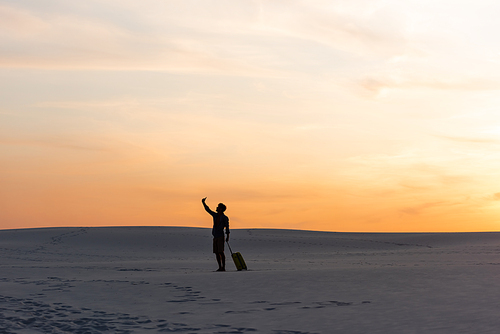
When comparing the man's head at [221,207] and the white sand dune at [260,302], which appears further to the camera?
the man's head at [221,207]

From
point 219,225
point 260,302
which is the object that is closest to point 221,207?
point 219,225

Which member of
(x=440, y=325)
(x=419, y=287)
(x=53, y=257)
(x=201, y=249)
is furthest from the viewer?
(x=201, y=249)

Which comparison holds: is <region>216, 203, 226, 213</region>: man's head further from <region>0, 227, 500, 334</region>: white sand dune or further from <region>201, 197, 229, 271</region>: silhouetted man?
<region>0, 227, 500, 334</region>: white sand dune

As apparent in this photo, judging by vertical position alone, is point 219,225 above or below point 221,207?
below

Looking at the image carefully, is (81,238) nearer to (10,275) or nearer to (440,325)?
(10,275)

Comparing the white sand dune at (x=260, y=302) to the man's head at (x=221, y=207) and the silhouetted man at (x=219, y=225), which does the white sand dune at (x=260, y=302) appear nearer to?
the silhouetted man at (x=219, y=225)

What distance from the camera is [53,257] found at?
87.6 feet

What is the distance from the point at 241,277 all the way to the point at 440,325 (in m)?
6.24

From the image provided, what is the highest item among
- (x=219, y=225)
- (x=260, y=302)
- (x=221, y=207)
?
(x=221, y=207)

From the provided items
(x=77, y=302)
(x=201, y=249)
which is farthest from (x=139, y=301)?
(x=201, y=249)

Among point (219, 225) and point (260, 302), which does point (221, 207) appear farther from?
point (260, 302)

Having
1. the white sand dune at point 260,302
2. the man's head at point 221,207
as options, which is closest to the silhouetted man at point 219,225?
the man's head at point 221,207

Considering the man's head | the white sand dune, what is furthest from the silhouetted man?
the white sand dune

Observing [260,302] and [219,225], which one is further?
[219,225]
